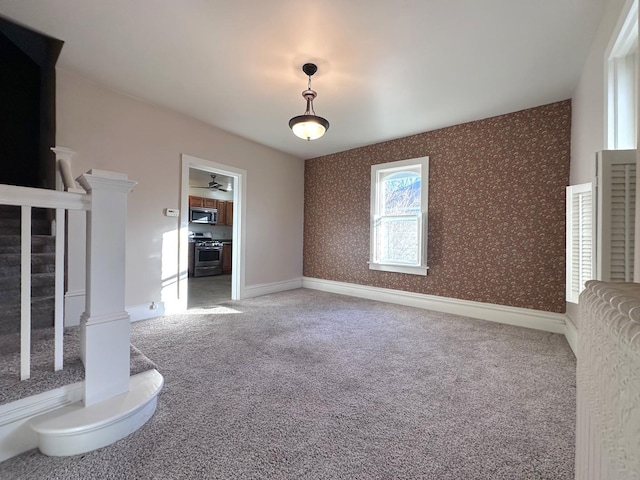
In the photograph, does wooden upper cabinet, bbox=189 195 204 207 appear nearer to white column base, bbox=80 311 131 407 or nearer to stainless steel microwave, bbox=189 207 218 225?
stainless steel microwave, bbox=189 207 218 225

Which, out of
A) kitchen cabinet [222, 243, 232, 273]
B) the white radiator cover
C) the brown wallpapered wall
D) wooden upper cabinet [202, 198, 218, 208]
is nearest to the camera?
the white radiator cover

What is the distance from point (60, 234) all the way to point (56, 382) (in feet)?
2.17

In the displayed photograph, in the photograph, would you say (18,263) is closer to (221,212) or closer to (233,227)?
(233,227)

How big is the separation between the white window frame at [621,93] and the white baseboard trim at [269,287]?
4.18m

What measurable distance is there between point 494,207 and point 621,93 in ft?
5.62

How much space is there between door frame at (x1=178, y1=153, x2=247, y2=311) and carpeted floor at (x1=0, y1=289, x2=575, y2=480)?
0.85 metres

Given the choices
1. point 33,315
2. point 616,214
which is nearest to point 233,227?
point 33,315

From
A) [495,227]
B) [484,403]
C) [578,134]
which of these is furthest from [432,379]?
[578,134]

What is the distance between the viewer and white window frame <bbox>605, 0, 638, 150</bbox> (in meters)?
1.64

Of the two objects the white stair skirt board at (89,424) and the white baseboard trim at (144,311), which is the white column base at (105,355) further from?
the white baseboard trim at (144,311)

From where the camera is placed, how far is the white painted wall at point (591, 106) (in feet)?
5.78

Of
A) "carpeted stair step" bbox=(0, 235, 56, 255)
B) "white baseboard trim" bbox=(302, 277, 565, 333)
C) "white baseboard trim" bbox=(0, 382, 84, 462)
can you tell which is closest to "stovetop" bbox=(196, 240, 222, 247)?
"white baseboard trim" bbox=(302, 277, 565, 333)

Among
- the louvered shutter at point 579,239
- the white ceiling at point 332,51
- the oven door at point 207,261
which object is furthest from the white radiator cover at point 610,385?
the oven door at point 207,261

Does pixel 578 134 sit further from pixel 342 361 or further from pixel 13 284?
pixel 13 284
